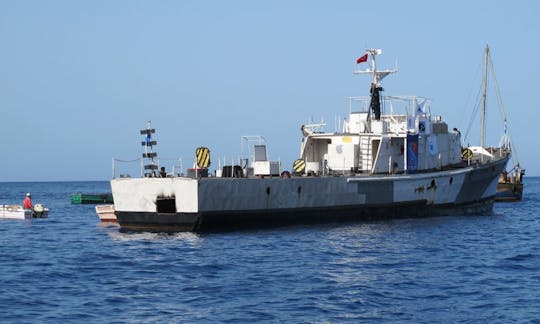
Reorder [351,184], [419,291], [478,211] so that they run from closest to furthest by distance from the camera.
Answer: [419,291] < [351,184] < [478,211]

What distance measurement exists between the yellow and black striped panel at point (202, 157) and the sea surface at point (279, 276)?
3.25m

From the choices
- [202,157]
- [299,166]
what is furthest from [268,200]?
[299,166]

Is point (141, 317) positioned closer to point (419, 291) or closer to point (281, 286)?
point (281, 286)

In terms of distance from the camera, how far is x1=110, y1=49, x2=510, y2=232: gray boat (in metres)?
34.1

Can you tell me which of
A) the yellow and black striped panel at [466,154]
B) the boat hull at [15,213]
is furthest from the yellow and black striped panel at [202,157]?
the yellow and black striped panel at [466,154]

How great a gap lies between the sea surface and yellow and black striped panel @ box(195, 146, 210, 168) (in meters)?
3.25

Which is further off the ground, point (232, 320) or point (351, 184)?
point (351, 184)

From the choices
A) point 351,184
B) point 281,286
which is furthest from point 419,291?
point 351,184

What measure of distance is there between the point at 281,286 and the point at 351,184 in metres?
16.7

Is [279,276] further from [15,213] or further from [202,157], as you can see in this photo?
[15,213]

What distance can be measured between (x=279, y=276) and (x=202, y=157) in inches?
488

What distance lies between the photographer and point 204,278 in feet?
76.2

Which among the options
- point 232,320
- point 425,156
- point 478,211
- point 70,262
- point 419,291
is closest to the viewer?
point 232,320

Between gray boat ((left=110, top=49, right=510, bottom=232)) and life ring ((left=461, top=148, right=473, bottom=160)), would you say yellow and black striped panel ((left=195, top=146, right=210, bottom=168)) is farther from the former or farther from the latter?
life ring ((left=461, top=148, right=473, bottom=160))
